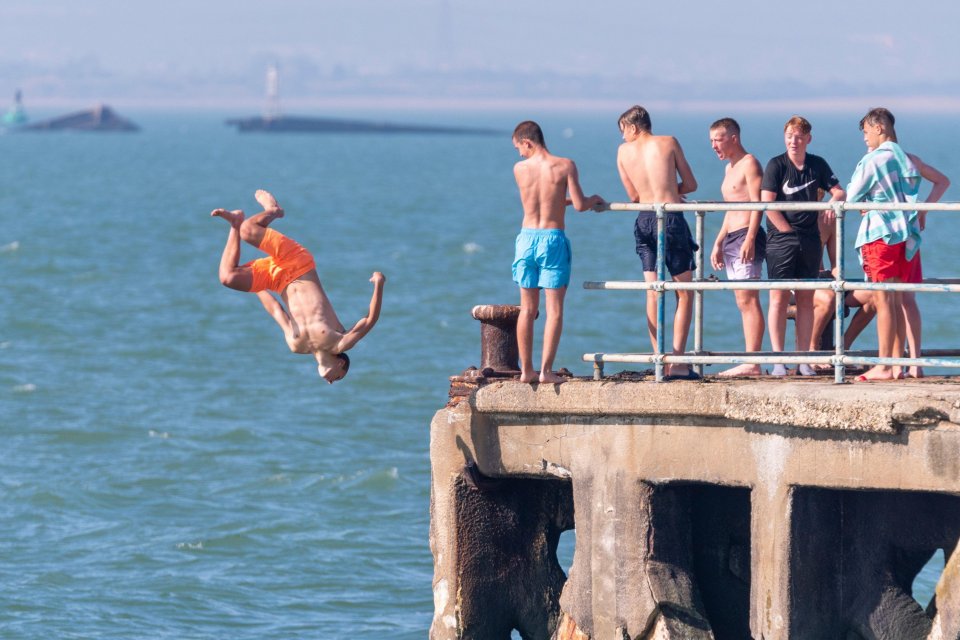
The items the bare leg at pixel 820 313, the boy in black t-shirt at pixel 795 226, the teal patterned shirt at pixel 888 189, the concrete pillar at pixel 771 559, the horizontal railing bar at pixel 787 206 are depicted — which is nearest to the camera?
the concrete pillar at pixel 771 559

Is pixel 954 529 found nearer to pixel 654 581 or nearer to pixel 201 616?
pixel 654 581

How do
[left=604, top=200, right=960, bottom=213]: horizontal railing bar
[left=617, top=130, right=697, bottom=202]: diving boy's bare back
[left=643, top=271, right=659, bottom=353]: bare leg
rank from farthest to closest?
1. [left=643, top=271, right=659, bottom=353]: bare leg
2. [left=617, top=130, right=697, bottom=202]: diving boy's bare back
3. [left=604, top=200, right=960, bottom=213]: horizontal railing bar

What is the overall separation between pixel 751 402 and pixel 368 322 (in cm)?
262

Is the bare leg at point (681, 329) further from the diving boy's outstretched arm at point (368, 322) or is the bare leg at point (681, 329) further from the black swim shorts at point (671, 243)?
the diving boy's outstretched arm at point (368, 322)

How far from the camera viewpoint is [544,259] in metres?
11.9

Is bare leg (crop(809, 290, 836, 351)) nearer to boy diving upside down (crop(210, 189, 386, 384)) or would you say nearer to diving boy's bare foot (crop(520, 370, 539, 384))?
diving boy's bare foot (crop(520, 370, 539, 384))

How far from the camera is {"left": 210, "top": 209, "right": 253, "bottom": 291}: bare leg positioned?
1193cm

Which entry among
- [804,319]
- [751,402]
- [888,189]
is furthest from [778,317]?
[751,402]

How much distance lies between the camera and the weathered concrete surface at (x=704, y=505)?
10.7 metres

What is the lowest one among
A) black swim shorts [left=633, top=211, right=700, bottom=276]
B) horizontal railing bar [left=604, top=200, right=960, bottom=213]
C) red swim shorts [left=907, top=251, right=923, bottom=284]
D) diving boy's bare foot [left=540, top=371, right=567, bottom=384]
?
diving boy's bare foot [left=540, top=371, right=567, bottom=384]

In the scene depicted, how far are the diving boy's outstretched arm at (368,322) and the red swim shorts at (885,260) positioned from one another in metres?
2.99

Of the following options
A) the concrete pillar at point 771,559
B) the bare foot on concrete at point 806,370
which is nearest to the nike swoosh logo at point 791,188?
the bare foot on concrete at point 806,370

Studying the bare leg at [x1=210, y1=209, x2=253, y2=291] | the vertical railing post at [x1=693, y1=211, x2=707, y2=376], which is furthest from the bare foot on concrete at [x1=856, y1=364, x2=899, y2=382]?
the bare leg at [x1=210, y1=209, x2=253, y2=291]

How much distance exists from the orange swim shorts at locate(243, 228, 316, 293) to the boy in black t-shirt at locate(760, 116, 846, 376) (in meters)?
3.08
